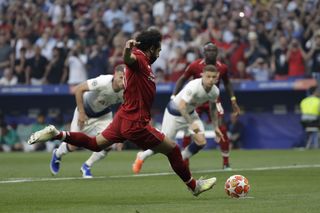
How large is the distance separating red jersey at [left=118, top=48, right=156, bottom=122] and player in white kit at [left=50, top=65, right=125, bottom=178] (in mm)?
3710

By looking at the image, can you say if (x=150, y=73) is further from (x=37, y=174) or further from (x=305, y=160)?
(x=305, y=160)

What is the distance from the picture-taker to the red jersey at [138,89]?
11453 mm

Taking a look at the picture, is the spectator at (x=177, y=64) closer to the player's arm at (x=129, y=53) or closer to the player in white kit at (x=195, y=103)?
the player in white kit at (x=195, y=103)

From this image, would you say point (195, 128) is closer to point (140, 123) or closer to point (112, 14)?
point (140, 123)

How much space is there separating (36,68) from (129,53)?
19.3 meters

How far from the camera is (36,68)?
98.2ft

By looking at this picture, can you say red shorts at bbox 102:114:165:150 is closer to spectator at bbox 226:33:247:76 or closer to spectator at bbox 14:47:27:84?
spectator at bbox 226:33:247:76

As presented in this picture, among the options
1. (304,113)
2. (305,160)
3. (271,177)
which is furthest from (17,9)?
(271,177)

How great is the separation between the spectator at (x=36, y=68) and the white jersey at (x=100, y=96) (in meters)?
12.4

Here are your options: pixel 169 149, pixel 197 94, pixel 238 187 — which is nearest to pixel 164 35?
pixel 197 94

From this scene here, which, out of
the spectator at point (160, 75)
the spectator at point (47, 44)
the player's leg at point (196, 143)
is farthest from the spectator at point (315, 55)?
the player's leg at point (196, 143)

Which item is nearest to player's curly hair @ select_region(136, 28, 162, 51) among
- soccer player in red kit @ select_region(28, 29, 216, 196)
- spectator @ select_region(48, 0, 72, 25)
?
soccer player in red kit @ select_region(28, 29, 216, 196)

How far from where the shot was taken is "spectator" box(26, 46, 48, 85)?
96.9 ft

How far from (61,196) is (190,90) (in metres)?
5.42
